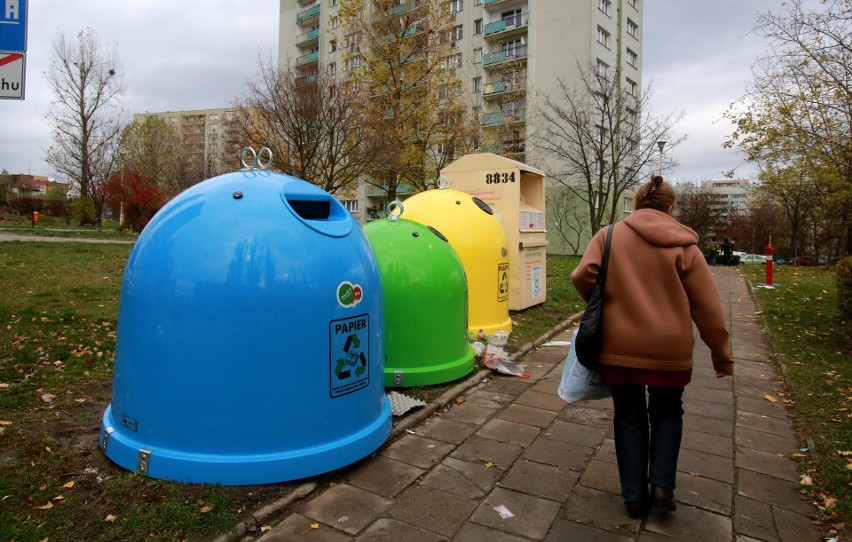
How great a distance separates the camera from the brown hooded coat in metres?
2.68

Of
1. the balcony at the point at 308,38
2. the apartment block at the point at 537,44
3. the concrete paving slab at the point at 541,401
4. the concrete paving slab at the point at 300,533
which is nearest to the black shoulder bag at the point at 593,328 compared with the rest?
the concrete paving slab at the point at 300,533

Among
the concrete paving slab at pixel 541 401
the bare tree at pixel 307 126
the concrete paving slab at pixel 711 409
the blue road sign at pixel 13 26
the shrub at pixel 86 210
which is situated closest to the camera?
the blue road sign at pixel 13 26

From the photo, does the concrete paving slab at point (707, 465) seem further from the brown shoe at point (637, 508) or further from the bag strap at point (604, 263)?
the bag strap at point (604, 263)

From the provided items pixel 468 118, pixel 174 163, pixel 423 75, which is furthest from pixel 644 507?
pixel 174 163

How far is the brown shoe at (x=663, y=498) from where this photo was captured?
9.11ft

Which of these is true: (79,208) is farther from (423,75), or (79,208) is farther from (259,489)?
(259,489)

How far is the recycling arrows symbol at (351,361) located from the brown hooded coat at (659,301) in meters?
1.44

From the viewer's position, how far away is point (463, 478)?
A: 130 inches

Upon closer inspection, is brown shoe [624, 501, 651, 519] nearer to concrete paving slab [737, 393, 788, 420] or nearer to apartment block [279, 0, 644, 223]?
concrete paving slab [737, 393, 788, 420]

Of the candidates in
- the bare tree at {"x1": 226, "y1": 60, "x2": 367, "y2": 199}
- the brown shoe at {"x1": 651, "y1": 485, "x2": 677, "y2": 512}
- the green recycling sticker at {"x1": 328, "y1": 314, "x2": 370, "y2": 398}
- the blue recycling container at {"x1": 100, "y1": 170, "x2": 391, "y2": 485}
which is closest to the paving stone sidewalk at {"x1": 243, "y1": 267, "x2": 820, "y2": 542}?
the brown shoe at {"x1": 651, "y1": 485, "x2": 677, "y2": 512}

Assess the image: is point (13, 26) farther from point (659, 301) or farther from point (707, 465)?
point (707, 465)

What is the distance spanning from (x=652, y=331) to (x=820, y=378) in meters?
4.20

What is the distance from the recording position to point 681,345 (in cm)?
268

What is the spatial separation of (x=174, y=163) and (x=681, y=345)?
41227mm
